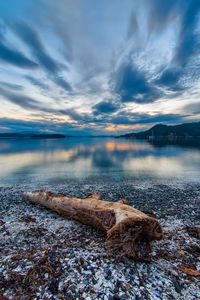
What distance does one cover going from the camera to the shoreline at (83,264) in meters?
3.38

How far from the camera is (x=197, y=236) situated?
222 inches

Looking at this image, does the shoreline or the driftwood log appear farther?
the driftwood log

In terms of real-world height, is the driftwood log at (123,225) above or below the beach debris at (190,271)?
above

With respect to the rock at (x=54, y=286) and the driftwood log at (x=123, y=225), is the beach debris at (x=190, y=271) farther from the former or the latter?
the rock at (x=54, y=286)

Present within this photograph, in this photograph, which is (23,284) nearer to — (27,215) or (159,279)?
(159,279)

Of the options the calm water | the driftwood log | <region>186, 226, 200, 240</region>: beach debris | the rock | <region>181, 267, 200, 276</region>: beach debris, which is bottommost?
the calm water

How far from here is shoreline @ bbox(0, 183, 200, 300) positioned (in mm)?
3381

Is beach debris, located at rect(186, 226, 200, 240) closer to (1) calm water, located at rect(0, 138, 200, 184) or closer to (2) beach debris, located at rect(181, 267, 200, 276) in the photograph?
(2) beach debris, located at rect(181, 267, 200, 276)

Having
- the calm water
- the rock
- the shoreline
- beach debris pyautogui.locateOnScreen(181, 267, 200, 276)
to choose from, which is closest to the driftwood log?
the shoreline

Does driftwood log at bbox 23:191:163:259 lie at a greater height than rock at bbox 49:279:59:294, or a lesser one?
greater

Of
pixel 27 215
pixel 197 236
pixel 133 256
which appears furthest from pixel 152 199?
pixel 27 215

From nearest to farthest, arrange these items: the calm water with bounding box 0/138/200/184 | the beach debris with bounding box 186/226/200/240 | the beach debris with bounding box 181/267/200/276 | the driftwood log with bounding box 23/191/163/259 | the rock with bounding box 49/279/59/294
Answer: the rock with bounding box 49/279/59/294, the beach debris with bounding box 181/267/200/276, the driftwood log with bounding box 23/191/163/259, the beach debris with bounding box 186/226/200/240, the calm water with bounding box 0/138/200/184

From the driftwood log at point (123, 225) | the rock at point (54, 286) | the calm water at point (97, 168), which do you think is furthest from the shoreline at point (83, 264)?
the calm water at point (97, 168)

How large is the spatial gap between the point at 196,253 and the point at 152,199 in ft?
17.5
